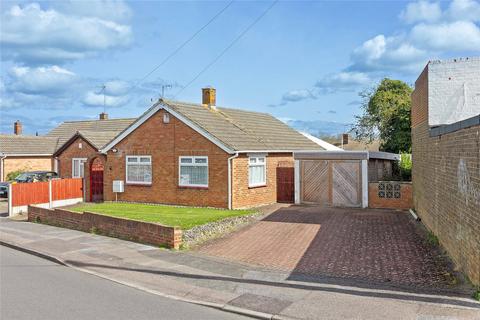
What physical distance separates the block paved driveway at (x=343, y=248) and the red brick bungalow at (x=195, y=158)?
322 cm

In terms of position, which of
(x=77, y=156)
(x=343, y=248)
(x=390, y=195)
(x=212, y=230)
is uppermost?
(x=77, y=156)

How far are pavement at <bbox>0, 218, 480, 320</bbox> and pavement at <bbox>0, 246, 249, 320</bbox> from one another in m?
0.37

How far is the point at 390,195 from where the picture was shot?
20.9 meters

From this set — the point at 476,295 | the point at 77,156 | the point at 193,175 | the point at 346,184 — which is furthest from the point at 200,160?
the point at 476,295

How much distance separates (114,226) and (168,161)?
6.71 metres

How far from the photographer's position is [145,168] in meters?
23.3

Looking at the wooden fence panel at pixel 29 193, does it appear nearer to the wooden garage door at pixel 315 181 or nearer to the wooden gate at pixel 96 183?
the wooden gate at pixel 96 183

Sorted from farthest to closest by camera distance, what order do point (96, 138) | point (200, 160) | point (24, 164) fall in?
point (24, 164) → point (96, 138) → point (200, 160)

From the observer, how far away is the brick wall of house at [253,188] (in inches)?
807

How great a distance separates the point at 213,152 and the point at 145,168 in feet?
14.2

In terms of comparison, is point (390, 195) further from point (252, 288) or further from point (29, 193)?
point (29, 193)

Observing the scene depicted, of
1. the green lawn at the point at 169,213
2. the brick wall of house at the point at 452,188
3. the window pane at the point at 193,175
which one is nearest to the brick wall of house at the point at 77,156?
the green lawn at the point at 169,213

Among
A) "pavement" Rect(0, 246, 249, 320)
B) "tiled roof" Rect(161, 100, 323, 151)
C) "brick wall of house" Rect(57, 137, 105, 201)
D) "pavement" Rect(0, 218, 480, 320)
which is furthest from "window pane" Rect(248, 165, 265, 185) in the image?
"pavement" Rect(0, 246, 249, 320)

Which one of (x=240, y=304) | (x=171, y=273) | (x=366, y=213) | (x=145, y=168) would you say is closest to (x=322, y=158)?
(x=366, y=213)
